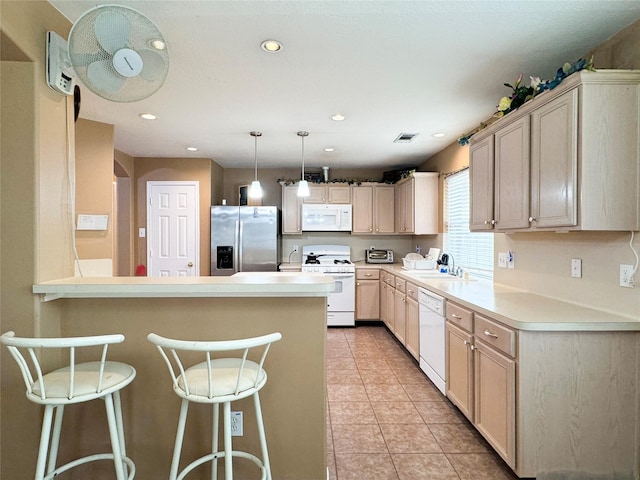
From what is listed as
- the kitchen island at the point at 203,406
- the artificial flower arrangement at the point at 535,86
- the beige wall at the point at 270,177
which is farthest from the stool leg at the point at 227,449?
the beige wall at the point at 270,177

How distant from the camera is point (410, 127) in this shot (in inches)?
133

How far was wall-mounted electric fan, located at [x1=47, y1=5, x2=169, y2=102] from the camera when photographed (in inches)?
53.8

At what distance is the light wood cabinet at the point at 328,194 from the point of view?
516 centimetres

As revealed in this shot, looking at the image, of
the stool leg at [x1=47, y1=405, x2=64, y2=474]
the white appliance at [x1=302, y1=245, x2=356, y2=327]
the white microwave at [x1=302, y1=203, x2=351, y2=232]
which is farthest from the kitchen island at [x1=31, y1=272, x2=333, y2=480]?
the white microwave at [x1=302, y1=203, x2=351, y2=232]

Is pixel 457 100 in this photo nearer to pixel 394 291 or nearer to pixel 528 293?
pixel 528 293

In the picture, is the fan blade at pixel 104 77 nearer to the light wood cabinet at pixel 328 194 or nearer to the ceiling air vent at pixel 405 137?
the ceiling air vent at pixel 405 137

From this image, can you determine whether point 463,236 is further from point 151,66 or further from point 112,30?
point 112,30

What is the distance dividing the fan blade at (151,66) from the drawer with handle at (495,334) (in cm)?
217

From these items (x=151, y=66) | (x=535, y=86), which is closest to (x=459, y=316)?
(x=535, y=86)

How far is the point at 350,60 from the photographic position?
6.86 feet

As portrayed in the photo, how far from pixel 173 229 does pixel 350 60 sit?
367 cm

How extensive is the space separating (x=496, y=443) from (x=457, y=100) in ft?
7.94

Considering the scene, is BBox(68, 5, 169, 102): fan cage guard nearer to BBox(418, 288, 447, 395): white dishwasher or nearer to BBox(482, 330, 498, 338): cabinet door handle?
BBox(482, 330, 498, 338): cabinet door handle

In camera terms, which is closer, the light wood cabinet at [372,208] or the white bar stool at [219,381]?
the white bar stool at [219,381]
